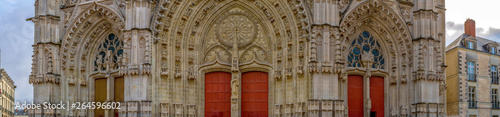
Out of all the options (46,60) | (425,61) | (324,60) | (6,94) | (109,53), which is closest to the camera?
(324,60)

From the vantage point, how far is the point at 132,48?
22469 mm

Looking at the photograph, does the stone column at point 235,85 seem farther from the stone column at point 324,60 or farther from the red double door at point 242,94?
the stone column at point 324,60

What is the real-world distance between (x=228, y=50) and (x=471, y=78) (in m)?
14.8

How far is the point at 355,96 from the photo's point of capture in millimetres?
24031

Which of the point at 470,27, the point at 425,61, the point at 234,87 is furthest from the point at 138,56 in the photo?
the point at 470,27

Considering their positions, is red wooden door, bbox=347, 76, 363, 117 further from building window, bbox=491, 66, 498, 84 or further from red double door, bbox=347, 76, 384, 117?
building window, bbox=491, 66, 498, 84

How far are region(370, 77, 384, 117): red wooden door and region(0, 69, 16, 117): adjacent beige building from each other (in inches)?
1186

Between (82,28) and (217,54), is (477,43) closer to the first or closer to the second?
(217,54)

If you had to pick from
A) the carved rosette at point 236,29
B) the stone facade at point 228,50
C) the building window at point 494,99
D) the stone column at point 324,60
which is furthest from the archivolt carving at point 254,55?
the building window at point 494,99

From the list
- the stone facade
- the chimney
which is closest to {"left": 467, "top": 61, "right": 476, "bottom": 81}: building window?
the chimney

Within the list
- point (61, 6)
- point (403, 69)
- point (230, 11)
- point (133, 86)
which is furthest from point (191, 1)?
point (403, 69)

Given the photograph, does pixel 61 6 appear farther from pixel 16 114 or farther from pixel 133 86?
pixel 16 114

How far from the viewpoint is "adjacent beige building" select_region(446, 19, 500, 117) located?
31.2m

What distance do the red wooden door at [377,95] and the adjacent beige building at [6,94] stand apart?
98.8 feet
